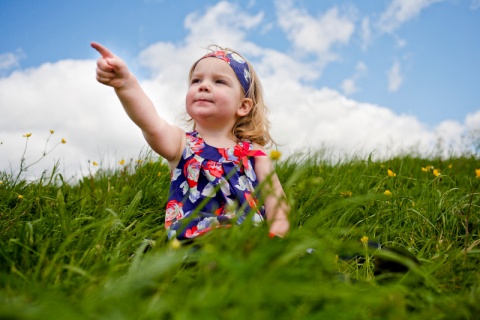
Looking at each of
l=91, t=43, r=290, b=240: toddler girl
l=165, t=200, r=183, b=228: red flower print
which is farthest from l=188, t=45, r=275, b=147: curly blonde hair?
l=165, t=200, r=183, b=228: red flower print

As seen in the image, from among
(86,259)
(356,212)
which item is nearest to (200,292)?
(86,259)

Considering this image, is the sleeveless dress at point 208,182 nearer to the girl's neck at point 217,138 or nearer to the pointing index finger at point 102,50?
the girl's neck at point 217,138

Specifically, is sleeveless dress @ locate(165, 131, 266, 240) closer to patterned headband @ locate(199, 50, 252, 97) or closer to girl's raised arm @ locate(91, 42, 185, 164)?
girl's raised arm @ locate(91, 42, 185, 164)

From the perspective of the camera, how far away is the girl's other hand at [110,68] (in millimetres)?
2355

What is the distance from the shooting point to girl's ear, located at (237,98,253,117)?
10.5 ft

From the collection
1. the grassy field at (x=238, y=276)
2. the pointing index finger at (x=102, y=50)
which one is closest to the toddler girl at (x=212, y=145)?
the pointing index finger at (x=102, y=50)

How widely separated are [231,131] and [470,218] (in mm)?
1776

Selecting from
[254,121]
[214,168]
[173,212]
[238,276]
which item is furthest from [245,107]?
[238,276]

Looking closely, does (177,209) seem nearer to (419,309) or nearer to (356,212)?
(356,212)

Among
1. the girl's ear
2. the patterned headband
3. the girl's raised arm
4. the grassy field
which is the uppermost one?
the patterned headband

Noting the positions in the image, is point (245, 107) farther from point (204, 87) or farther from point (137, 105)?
point (137, 105)

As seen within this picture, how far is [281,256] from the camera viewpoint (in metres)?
1.44

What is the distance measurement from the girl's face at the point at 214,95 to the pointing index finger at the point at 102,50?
2.29 feet

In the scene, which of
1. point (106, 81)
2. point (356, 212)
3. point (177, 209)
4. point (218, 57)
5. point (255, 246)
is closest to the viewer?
point (255, 246)
